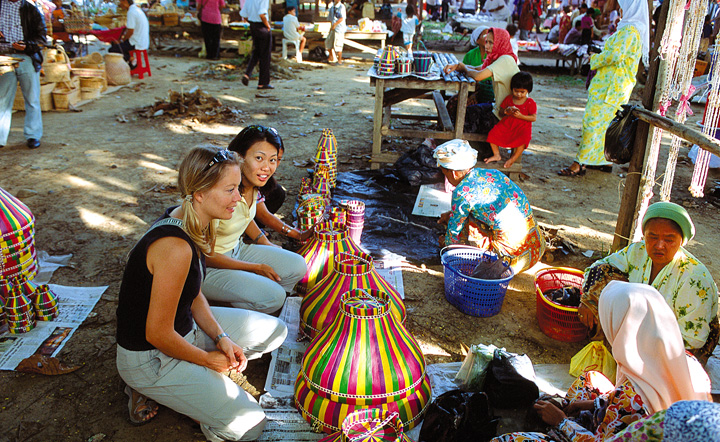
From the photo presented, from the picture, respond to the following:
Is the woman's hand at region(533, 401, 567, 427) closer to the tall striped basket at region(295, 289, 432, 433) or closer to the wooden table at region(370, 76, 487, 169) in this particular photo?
the tall striped basket at region(295, 289, 432, 433)

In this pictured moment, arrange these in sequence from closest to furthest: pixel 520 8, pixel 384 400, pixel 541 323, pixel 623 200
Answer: pixel 384 400, pixel 541 323, pixel 623 200, pixel 520 8

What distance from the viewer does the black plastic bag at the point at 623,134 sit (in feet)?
11.7

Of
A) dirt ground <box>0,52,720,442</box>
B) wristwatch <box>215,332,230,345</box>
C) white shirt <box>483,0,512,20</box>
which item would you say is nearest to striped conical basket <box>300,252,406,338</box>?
dirt ground <box>0,52,720,442</box>

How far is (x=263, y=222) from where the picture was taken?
395cm

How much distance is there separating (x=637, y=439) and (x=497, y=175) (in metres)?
2.56

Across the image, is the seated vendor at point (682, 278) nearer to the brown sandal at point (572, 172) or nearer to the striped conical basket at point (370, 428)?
the striped conical basket at point (370, 428)

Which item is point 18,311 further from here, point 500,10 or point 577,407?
point 500,10

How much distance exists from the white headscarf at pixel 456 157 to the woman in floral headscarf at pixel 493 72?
2003 mm

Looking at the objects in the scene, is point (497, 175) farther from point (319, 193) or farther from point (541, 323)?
point (319, 193)

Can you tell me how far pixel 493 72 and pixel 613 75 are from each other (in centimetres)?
136

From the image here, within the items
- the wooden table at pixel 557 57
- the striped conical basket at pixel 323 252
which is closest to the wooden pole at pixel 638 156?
the striped conical basket at pixel 323 252

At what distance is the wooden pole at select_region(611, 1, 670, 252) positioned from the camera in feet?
11.2

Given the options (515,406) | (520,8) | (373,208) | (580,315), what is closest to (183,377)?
(515,406)

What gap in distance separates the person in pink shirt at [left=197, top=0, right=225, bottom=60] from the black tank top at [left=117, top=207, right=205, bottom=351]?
1207 cm
